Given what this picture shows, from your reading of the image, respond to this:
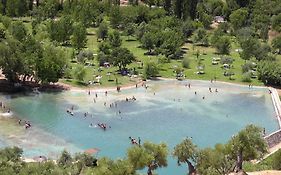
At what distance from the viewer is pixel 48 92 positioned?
10219cm

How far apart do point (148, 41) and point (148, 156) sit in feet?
239

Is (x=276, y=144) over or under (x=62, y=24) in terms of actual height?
under

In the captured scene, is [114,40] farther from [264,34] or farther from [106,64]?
[264,34]

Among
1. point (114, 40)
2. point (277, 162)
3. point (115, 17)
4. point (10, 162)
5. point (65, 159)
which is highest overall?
point (115, 17)

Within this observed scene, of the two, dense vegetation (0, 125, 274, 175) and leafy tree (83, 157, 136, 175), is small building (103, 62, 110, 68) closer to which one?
dense vegetation (0, 125, 274, 175)

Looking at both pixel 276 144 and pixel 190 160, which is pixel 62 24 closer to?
pixel 276 144

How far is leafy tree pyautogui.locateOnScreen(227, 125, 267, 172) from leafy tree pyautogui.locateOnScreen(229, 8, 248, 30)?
314 feet

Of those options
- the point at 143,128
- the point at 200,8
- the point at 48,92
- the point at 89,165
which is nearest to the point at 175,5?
the point at 200,8

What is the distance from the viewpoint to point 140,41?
13612cm

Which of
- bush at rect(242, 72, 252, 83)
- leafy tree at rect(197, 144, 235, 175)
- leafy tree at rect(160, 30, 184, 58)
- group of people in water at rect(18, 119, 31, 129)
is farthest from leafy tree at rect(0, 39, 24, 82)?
leafy tree at rect(197, 144, 235, 175)

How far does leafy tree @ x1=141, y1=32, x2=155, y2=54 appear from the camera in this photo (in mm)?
129750

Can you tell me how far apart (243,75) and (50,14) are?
6476 centimetres

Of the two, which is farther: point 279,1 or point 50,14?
point 279,1

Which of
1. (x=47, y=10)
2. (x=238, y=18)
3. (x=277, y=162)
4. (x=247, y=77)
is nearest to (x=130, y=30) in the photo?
(x=47, y=10)
